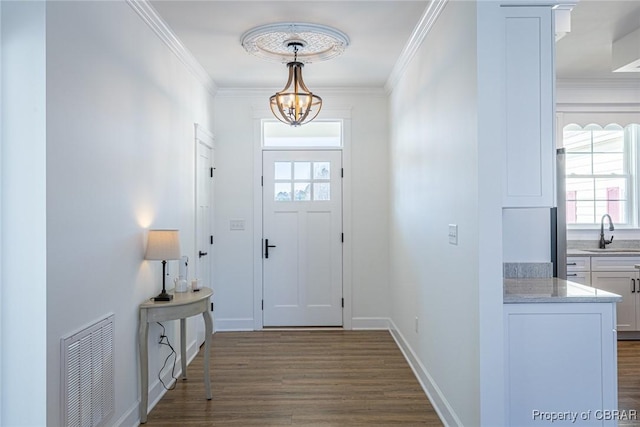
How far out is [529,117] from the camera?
2180mm

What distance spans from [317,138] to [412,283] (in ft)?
7.22

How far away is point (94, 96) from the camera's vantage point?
225 centimetres

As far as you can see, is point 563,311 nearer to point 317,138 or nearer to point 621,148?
point 317,138

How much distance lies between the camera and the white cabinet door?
432cm

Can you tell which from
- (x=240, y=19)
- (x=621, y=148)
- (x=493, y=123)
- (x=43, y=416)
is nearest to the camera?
(x=43, y=416)

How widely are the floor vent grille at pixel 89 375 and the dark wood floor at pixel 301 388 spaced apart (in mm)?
584

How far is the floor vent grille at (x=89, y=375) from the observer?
199 centimetres

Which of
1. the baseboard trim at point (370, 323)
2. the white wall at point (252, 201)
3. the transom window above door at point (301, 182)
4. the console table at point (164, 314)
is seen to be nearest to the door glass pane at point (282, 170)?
the transom window above door at point (301, 182)

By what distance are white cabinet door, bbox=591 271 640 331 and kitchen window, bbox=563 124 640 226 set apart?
78 centimetres

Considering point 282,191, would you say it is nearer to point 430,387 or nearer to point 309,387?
point 309,387

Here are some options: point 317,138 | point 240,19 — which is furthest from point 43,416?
point 317,138

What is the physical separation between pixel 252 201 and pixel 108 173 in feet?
8.62

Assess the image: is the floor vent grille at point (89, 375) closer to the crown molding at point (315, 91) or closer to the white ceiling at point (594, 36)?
the crown molding at point (315, 91)

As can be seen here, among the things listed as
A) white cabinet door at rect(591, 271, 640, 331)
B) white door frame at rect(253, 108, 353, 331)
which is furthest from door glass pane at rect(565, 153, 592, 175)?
white door frame at rect(253, 108, 353, 331)
